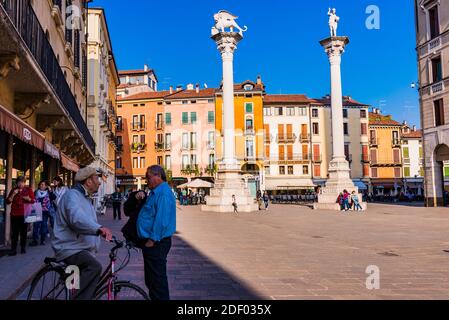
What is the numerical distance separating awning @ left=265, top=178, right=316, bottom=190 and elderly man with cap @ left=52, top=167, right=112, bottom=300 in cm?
5077

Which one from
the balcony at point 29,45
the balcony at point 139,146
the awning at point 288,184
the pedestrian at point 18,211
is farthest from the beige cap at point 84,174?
the balcony at point 139,146

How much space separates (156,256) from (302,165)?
5970cm

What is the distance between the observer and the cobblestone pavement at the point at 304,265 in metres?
6.63

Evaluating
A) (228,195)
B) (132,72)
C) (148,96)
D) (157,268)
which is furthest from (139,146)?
(157,268)

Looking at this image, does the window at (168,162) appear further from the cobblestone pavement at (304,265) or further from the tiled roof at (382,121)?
the cobblestone pavement at (304,265)

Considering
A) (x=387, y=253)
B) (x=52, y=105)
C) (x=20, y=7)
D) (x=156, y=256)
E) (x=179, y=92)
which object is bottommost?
(x=387, y=253)

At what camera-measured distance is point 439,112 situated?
31641 mm

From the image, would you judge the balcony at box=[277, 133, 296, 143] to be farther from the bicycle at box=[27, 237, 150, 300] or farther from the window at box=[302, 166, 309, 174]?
the bicycle at box=[27, 237, 150, 300]

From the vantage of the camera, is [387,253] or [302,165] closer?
[387,253]

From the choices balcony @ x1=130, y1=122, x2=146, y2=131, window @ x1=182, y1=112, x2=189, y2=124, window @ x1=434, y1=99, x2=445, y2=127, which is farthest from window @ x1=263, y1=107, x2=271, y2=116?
window @ x1=434, y1=99, x2=445, y2=127

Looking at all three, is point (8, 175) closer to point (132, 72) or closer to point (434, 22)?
point (434, 22)

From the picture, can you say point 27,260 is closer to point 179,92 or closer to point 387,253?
point 387,253

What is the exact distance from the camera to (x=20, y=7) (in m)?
9.03

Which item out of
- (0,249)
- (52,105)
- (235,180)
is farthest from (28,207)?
(235,180)
